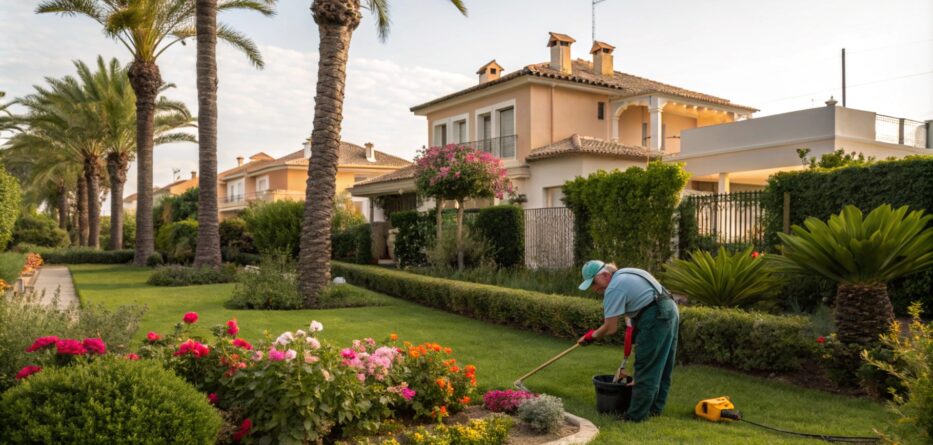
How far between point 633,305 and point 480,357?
3.25m

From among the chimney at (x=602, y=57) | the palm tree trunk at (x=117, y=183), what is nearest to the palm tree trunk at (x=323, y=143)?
the chimney at (x=602, y=57)

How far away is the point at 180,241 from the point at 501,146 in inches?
547

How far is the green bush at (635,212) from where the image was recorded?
12281mm

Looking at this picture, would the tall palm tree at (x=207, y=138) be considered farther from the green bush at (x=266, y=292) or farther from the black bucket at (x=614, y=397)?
the black bucket at (x=614, y=397)

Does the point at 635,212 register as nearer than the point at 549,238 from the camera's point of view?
Yes

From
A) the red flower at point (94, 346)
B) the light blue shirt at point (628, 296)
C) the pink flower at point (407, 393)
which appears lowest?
the pink flower at point (407, 393)

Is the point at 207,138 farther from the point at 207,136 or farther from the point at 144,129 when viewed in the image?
the point at 144,129

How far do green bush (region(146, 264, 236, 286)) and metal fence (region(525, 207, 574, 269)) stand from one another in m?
8.43

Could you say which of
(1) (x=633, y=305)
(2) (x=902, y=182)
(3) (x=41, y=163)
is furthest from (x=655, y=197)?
Result: (3) (x=41, y=163)

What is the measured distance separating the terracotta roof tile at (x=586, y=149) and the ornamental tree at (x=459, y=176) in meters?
4.52

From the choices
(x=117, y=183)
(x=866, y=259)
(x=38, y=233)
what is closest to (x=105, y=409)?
(x=866, y=259)

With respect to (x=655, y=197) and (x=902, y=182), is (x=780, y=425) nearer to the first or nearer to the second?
(x=902, y=182)

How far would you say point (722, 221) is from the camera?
1212 centimetres

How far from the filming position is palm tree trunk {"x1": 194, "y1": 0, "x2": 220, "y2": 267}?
19.4 metres
